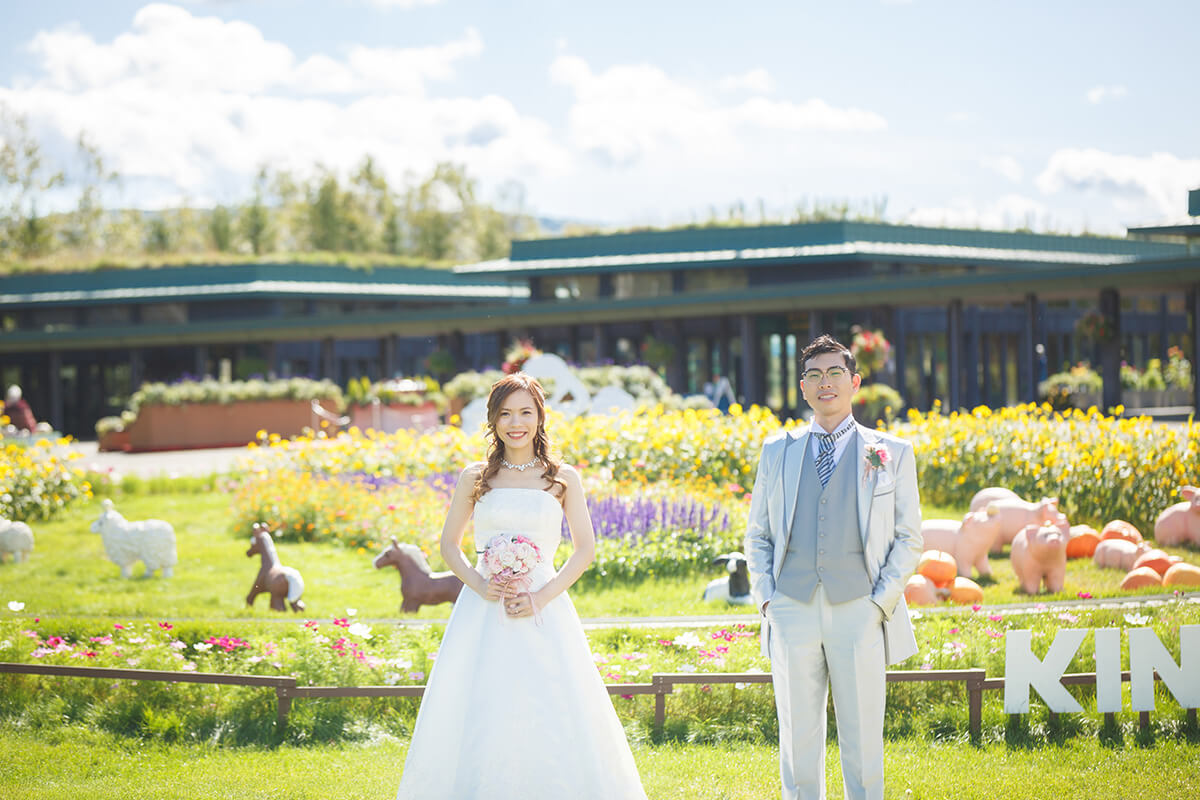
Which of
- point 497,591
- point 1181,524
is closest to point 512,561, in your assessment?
point 497,591

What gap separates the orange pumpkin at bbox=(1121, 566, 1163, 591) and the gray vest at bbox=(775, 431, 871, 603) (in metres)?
5.97

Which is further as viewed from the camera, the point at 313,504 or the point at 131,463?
the point at 131,463

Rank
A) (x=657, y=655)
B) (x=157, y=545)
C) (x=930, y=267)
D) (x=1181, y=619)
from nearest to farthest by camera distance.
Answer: (x=657, y=655), (x=1181, y=619), (x=157, y=545), (x=930, y=267)

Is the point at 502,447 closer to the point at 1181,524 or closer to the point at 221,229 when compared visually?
the point at 1181,524

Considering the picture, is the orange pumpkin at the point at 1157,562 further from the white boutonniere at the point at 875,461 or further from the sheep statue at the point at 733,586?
the white boutonniere at the point at 875,461

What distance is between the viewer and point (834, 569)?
15.3 ft

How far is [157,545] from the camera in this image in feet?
37.9

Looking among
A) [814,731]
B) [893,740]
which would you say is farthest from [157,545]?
[814,731]

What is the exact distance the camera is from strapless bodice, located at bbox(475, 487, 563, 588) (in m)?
4.83

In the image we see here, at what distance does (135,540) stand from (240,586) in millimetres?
1158

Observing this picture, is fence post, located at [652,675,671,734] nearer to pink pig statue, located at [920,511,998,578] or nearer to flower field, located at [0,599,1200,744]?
flower field, located at [0,599,1200,744]

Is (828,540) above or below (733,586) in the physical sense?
above

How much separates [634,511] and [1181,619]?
520cm

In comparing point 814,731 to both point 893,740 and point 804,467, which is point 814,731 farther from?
point 893,740
